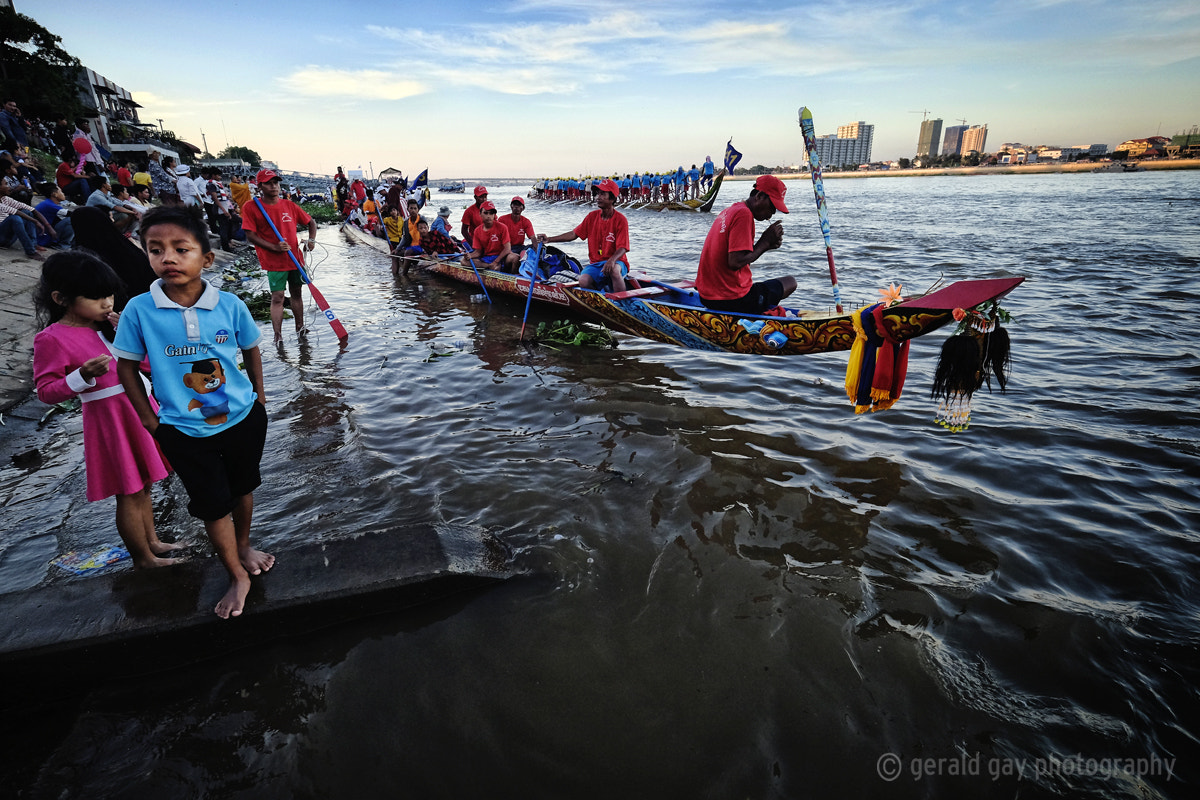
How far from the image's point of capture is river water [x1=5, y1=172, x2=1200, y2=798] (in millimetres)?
2197

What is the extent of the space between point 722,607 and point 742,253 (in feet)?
13.0

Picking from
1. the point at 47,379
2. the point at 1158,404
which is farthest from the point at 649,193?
the point at 47,379

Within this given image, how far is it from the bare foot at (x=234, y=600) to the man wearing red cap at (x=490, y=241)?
8497mm

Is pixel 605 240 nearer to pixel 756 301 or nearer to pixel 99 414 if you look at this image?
pixel 756 301

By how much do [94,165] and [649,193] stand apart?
36.5 metres

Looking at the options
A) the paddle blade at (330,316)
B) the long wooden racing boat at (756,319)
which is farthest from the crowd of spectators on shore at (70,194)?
the long wooden racing boat at (756,319)

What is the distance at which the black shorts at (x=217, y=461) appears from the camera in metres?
2.38

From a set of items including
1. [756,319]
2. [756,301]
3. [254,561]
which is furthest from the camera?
[756,301]

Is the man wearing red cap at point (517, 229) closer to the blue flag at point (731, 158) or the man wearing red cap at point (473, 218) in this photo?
the man wearing red cap at point (473, 218)

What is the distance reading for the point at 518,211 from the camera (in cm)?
1054

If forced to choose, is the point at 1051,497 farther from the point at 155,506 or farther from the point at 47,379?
the point at 155,506

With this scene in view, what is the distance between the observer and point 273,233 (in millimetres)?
7234

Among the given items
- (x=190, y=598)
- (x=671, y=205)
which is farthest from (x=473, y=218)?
(x=671, y=205)

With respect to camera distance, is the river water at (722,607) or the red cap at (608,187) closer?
the river water at (722,607)
